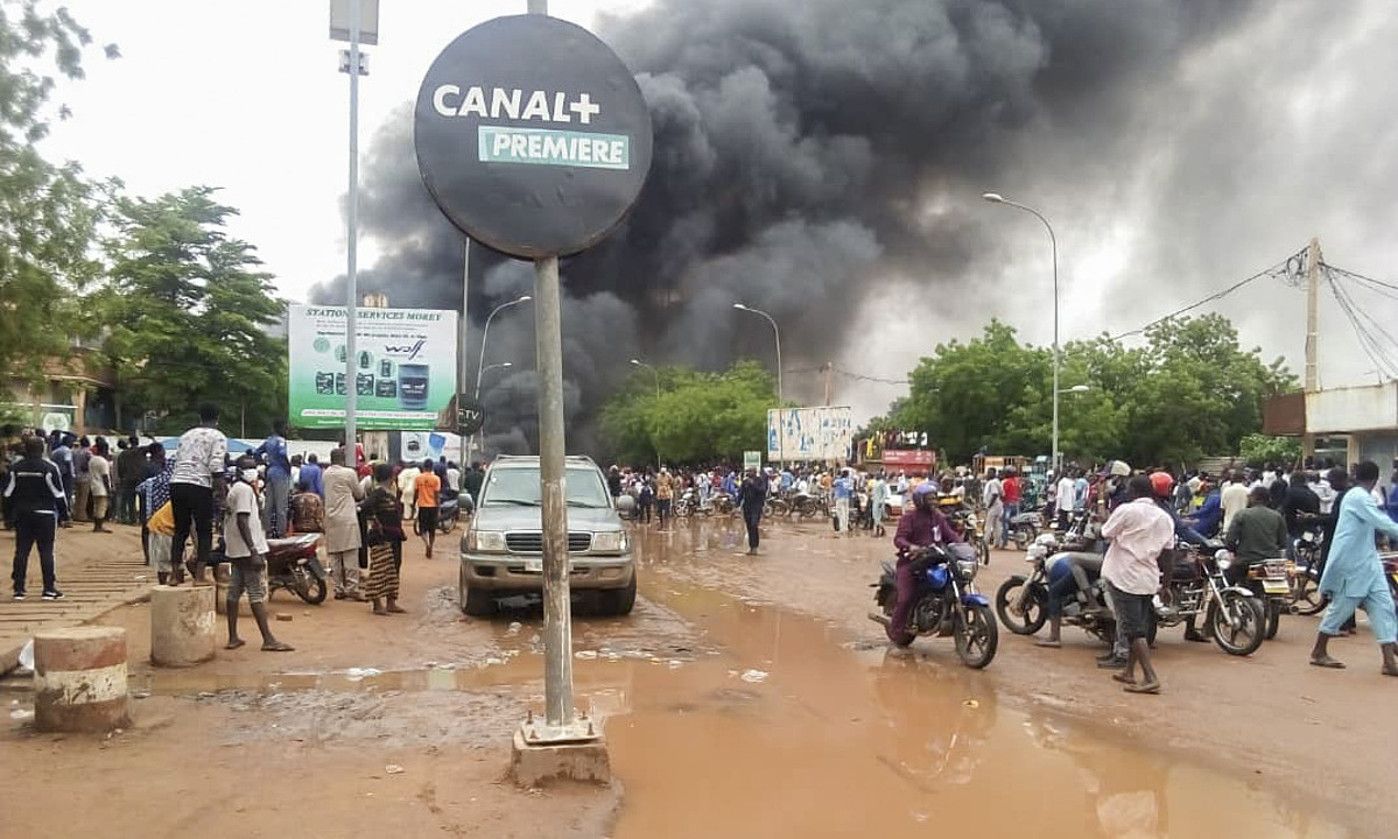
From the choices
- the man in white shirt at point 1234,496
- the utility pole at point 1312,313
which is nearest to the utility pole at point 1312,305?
the utility pole at point 1312,313

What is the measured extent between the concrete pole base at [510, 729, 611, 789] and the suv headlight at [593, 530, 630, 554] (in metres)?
5.03

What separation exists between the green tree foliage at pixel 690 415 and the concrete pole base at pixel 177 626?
4425 cm

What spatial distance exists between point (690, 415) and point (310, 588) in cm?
4490

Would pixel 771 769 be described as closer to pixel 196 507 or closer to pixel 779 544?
pixel 196 507

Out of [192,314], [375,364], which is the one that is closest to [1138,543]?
[375,364]

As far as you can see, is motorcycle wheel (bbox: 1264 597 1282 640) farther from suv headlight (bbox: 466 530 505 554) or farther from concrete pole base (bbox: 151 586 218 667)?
concrete pole base (bbox: 151 586 218 667)

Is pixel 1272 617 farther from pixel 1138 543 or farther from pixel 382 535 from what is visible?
pixel 382 535

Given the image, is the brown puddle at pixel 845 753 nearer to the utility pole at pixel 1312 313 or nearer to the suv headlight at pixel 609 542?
the suv headlight at pixel 609 542

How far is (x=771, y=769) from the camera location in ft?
16.7

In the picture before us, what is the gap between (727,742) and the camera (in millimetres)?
5566

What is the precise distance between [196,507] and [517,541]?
2719 millimetres

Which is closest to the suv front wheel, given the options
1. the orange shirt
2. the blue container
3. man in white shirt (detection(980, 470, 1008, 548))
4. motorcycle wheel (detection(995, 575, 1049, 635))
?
motorcycle wheel (detection(995, 575, 1049, 635))

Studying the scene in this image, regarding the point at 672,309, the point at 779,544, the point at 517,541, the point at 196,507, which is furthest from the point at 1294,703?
the point at 672,309

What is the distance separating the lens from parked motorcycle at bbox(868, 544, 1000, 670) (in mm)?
7711
